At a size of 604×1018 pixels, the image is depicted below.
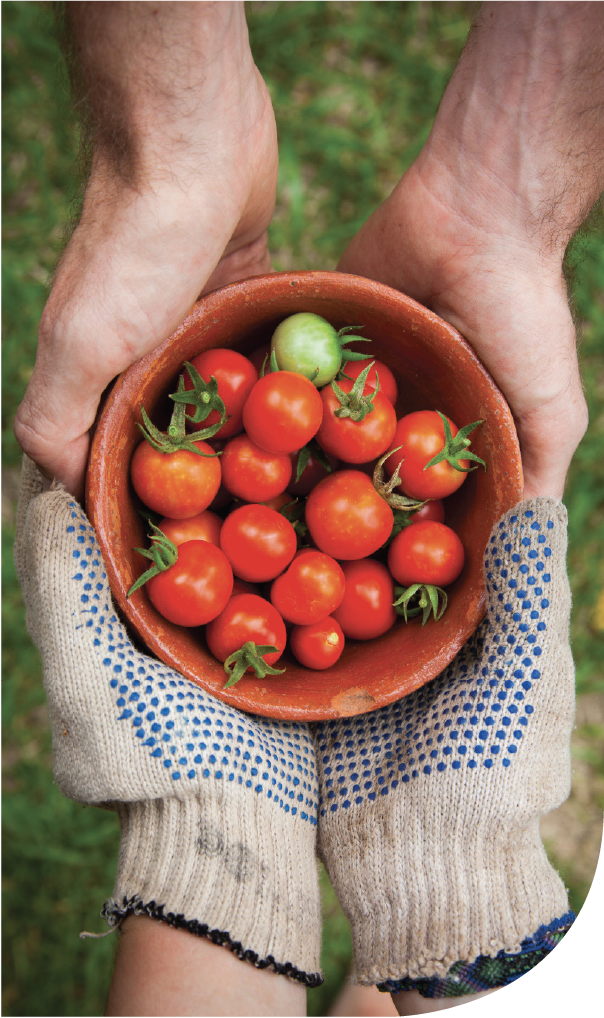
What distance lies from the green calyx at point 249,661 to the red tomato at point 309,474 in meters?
0.46

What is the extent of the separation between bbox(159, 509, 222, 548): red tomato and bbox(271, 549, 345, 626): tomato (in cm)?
20

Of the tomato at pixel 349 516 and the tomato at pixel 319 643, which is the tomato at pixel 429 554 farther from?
the tomato at pixel 319 643

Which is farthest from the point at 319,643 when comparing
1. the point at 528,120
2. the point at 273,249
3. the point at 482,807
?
the point at 273,249

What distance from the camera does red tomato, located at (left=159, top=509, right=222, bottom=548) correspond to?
1.72 m

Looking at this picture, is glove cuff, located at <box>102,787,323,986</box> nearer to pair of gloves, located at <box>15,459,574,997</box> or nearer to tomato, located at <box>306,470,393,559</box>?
pair of gloves, located at <box>15,459,574,997</box>

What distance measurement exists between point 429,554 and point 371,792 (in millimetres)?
545

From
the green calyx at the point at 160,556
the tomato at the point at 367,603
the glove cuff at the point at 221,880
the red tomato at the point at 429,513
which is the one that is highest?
the red tomato at the point at 429,513

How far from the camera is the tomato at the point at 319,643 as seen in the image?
1.72 m

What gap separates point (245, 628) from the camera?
1646 mm

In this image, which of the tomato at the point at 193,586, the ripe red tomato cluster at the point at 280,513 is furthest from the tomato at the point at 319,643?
the tomato at the point at 193,586

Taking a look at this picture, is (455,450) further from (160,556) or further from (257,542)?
(160,556)

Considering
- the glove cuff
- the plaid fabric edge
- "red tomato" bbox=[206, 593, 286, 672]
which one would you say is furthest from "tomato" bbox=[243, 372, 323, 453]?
the plaid fabric edge

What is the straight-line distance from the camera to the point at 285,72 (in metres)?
2.93

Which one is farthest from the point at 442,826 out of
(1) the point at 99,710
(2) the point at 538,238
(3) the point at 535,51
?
(3) the point at 535,51
